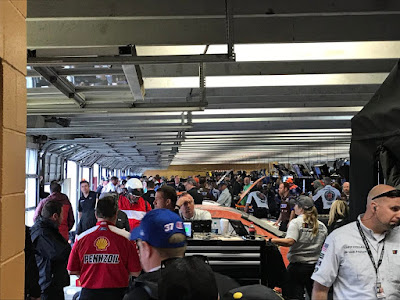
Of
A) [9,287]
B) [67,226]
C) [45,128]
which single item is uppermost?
[45,128]

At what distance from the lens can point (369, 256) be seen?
10.4ft

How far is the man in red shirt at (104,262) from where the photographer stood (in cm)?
385

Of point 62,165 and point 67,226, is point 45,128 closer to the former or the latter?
point 67,226

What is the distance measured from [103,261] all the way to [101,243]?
15cm

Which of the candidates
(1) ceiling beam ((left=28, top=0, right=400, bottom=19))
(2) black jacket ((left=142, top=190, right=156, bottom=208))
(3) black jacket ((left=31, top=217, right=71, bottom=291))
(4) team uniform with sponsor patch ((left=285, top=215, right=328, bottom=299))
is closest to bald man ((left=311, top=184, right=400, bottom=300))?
(1) ceiling beam ((left=28, top=0, right=400, bottom=19))

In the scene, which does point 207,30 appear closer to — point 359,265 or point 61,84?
point 61,84

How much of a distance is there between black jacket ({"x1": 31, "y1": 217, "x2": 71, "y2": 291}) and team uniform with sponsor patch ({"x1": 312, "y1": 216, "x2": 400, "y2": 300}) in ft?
9.46

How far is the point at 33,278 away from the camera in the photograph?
4.07 metres

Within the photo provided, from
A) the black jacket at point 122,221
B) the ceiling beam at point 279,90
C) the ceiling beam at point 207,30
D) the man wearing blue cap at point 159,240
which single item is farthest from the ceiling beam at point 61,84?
the man wearing blue cap at point 159,240

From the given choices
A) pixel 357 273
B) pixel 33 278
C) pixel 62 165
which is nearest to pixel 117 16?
pixel 33 278

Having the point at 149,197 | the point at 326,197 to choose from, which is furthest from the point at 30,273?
the point at 326,197

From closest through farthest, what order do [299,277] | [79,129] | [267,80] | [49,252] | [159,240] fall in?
[159,240] < [49,252] < [299,277] < [267,80] < [79,129]

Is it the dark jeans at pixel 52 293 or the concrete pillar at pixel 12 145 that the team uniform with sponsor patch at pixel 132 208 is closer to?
the dark jeans at pixel 52 293

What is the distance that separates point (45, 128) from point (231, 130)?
4.81m
